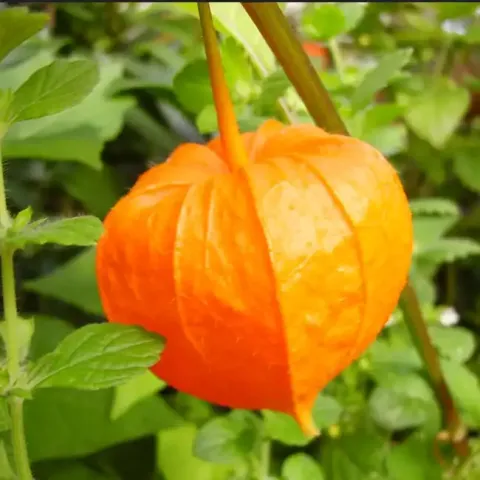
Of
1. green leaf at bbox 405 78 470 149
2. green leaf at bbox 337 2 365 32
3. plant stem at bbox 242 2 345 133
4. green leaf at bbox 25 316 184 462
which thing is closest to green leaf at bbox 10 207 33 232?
plant stem at bbox 242 2 345 133

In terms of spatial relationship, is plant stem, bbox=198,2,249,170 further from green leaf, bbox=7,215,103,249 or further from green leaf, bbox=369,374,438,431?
green leaf, bbox=369,374,438,431

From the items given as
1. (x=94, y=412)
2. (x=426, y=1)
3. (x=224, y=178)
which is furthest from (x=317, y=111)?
(x=426, y=1)

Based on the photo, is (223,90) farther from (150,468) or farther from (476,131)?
(476,131)

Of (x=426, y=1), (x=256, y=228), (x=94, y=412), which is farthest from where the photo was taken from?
(x=426, y=1)

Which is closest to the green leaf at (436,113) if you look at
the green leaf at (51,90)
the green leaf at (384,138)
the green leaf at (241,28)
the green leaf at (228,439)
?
the green leaf at (384,138)

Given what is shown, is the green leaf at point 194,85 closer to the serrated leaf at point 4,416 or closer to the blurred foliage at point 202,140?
the blurred foliage at point 202,140

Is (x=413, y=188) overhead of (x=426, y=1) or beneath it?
beneath
